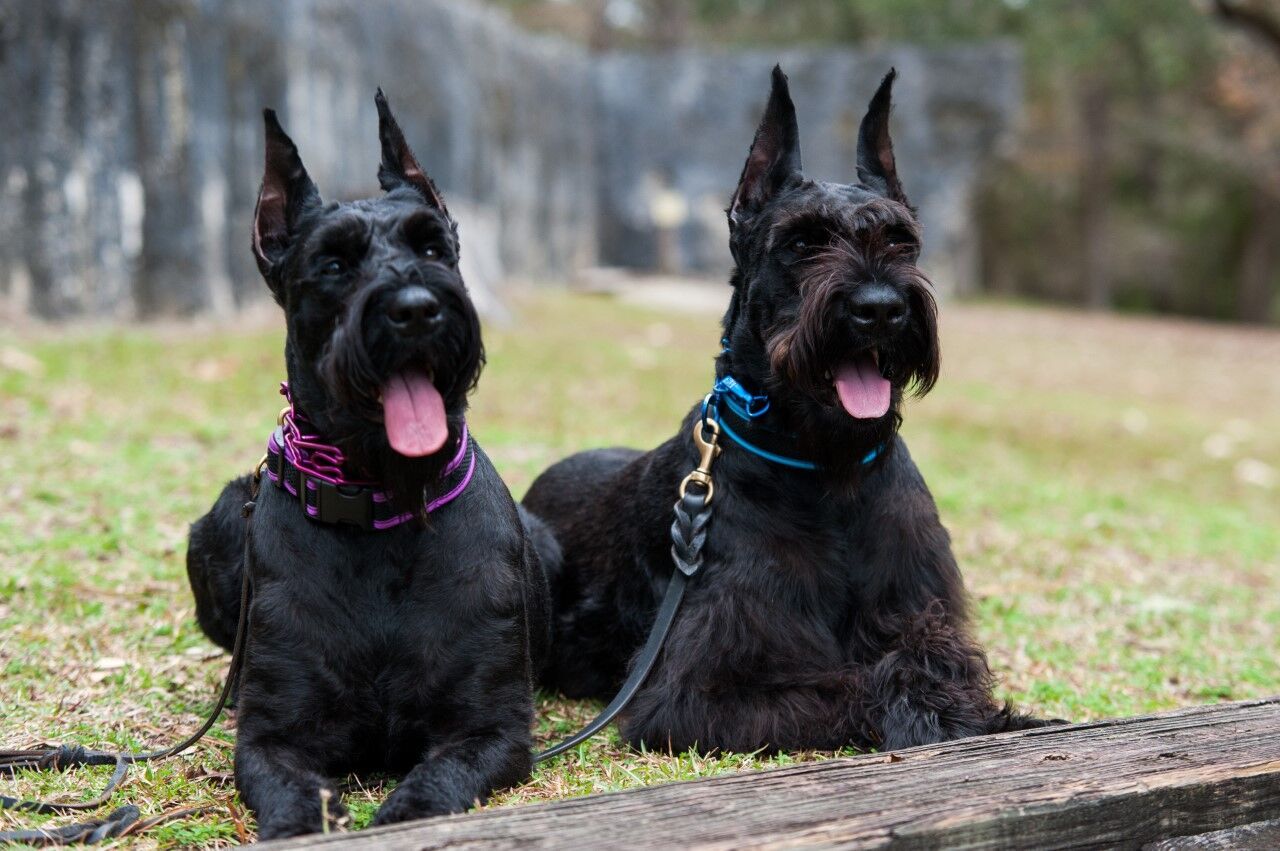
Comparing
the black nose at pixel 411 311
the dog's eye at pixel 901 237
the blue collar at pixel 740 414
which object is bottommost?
the blue collar at pixel 740 414

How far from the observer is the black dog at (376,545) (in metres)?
2.97

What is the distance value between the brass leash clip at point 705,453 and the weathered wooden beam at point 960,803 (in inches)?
45.8

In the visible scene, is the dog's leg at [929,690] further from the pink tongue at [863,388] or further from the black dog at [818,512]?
the pink tongue at [863,388]

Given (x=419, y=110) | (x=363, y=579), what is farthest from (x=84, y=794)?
(x=419, y=110)

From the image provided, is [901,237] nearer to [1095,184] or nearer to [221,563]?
[221,563]

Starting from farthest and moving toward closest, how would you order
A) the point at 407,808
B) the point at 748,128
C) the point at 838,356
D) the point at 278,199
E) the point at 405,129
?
→ the point at 748,128 < the point at 405,129 < the point at 838,356 < the point at 278,199 < the point at 407,808

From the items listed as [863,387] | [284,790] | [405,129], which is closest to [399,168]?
[863,387]

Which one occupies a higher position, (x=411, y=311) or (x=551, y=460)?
(x=411, y=311)

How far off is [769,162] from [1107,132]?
29219 millimetres

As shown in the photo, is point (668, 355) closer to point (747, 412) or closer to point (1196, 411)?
point (1196, 411)

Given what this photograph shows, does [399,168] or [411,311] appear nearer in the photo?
[411,311]

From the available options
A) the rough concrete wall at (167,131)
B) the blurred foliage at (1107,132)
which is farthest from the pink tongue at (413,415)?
the blurred foliage at (1107,132)

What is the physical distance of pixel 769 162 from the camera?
159 inches

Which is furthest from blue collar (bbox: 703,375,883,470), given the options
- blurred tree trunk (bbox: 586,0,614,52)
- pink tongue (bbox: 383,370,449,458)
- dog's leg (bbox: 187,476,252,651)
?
blurred tree trunk (bbox: 586,0,614,52)
